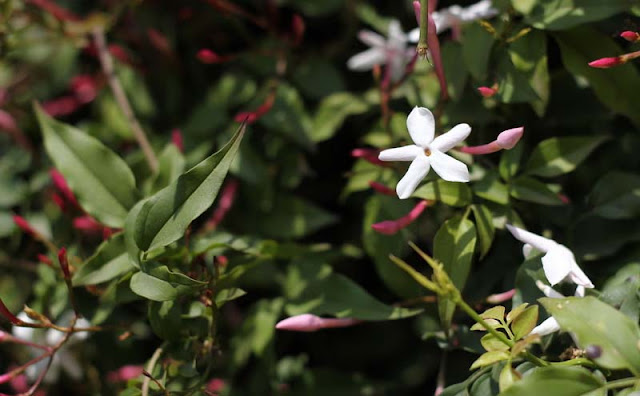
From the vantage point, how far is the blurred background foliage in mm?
888

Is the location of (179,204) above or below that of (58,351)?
above

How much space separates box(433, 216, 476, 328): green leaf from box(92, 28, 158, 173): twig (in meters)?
0.53

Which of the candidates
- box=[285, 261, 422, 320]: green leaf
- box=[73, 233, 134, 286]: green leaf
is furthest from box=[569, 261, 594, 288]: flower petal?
box=[73, 233, 134, 286]: green leaf

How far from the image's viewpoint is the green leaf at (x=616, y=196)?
899 millimetres

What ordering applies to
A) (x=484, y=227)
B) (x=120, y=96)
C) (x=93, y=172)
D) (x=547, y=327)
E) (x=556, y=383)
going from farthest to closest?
(x=120, y=96)
(x=93, y=172)
(x=484, y=227)
(x=547, y=327)
(x=556, y=383)

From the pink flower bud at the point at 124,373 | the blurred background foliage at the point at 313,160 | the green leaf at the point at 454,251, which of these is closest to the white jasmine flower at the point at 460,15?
the blurred background foliage at the point at 313,160

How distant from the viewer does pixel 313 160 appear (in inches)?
50.4

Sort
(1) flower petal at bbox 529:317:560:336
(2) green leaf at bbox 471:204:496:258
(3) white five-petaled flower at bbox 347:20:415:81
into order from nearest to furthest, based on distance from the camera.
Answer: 1. (1) flower petal at bbox 529:317:560:336
2. (2) green leaf at bbox 471:204:496:258
3. (3) white five-petaled flower at bbox 347:20:415:81

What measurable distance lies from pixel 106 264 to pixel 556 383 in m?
0.58

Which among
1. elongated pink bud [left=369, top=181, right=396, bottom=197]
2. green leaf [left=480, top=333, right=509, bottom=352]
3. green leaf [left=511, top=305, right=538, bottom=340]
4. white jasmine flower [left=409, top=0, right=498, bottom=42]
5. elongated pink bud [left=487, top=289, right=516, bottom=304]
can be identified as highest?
white jasmine flower [left=409, top=0, right=498, bottom=42]

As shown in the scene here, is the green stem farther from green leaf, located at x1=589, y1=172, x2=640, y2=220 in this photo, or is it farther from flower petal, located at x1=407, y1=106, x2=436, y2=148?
green leaf, located at x1=589, y1=172, x2=640, y2=220

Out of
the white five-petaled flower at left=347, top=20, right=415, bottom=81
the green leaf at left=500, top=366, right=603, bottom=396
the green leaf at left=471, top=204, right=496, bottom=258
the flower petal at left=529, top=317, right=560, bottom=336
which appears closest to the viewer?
the green leaf at left=500, top=366, right=603, bottom=396

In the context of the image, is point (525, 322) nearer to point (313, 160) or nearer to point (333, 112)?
point (333, 112)

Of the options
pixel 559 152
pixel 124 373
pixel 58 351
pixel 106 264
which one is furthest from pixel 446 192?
pixel 58 351
